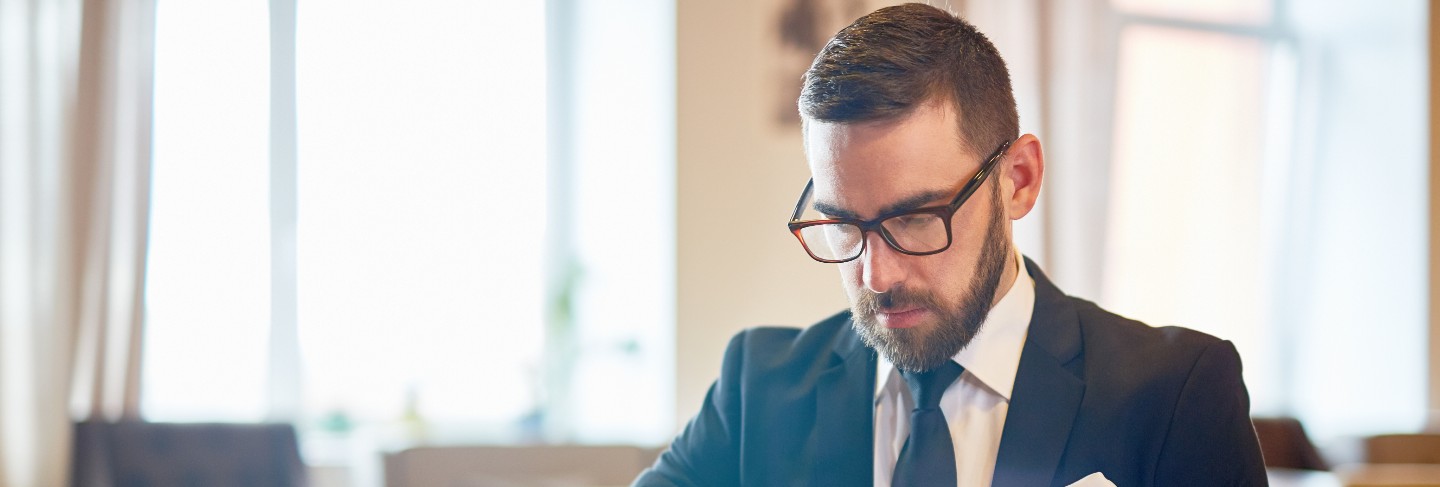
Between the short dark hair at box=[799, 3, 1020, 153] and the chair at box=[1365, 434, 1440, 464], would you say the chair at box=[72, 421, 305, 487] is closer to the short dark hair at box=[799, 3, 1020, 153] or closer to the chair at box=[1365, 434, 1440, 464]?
the short dark hair at box=[799, 3, 1020, 153]

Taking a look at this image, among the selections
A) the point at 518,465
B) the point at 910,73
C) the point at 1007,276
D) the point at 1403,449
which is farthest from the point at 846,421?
the point at 1403,449

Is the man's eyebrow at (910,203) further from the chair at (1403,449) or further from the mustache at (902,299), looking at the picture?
the chair at (1403,449)

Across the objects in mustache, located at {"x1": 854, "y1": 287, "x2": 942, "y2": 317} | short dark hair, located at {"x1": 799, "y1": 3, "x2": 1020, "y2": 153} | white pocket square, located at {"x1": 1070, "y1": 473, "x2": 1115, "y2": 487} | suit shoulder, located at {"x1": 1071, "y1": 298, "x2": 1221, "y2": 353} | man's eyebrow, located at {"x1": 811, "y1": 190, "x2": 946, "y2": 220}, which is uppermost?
short dark hair, located at {"x1": 799, "y1": 3, "x2": 1020, "y2": 153}

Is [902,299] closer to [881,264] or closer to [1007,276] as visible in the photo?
[881,264]

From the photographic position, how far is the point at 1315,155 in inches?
189

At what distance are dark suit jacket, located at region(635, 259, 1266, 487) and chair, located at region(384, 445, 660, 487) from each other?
1.56 meters

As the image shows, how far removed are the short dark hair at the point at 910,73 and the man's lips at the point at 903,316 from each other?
0.52 ft

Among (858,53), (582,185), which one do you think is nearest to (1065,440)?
(858,53)

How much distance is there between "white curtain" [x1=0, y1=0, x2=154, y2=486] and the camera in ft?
12.8

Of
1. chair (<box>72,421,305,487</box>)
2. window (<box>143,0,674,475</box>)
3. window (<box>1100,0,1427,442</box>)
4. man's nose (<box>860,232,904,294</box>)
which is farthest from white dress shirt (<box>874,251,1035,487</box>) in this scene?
window (<box>1100,0,1427,442</box>)

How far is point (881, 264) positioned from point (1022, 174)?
17cm

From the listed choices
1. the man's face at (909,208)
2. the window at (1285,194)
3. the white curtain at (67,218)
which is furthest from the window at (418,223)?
the man's face at (909,208)

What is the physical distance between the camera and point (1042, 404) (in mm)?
1059

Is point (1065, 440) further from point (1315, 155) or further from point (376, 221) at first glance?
point (1315, 155)
